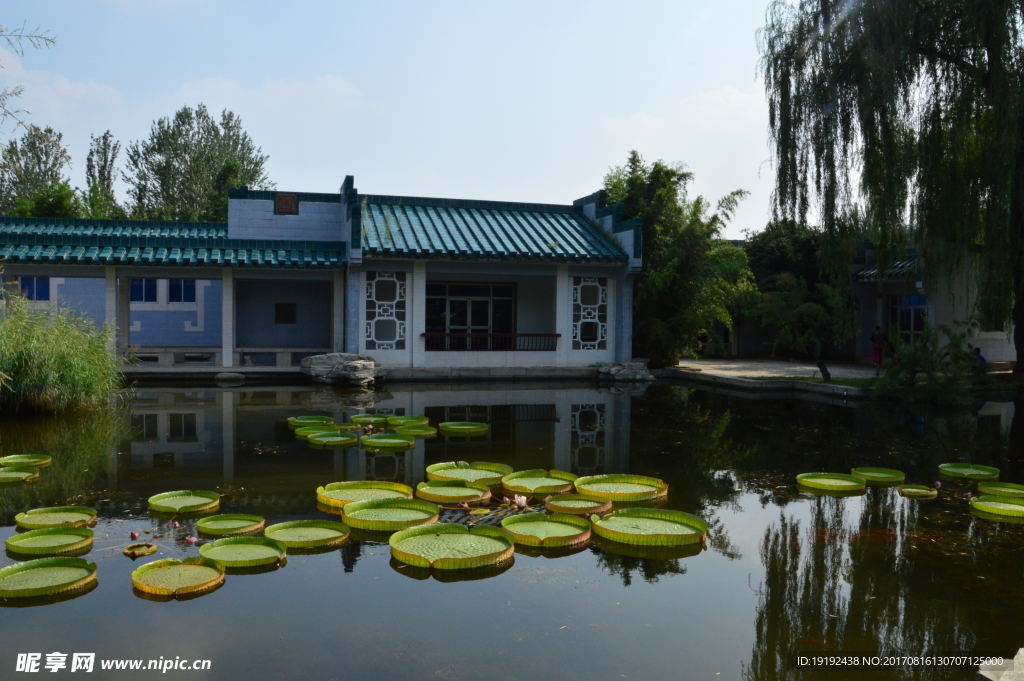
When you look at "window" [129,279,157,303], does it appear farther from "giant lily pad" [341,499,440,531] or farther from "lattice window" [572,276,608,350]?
"giant lily pad" [341,499,440,531]

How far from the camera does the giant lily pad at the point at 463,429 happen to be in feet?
31.1

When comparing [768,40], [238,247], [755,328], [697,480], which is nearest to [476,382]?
[238,247]

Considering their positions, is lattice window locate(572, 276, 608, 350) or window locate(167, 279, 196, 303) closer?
lattice window locate(572, 276, 608, 350)

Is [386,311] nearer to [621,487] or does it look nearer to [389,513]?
[621,487]

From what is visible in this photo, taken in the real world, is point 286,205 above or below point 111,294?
above

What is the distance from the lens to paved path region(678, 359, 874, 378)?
57.3 ft

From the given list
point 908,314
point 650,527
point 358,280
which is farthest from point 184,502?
point 908,314

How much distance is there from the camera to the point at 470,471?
7.07 metres

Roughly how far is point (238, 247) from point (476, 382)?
5.79 meters

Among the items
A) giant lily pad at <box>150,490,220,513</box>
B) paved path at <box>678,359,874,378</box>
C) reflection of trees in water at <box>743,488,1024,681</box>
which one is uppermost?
paved path at <box>678,359,874,378</box>

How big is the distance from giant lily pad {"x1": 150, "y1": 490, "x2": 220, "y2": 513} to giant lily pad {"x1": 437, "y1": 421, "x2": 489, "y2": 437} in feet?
12.5

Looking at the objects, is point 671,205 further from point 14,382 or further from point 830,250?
point 14,382

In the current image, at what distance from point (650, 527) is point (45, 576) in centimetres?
370

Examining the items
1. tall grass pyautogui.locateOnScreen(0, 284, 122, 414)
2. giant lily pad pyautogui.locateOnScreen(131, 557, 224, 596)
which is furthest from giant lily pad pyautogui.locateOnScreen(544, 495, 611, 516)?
tall grass pyautogui.locateOnScreen(0, 284, 122, 414)
